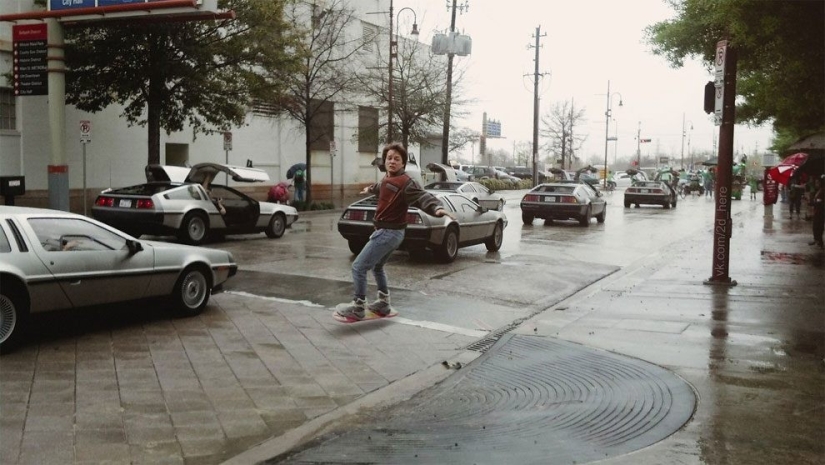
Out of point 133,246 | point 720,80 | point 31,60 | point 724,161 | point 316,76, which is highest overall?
point 316,76

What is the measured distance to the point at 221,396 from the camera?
19.0 feet

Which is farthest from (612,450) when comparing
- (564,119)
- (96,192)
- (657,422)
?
(564,119)

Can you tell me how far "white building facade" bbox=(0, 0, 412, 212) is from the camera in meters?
22.4

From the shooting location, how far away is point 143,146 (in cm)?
2728

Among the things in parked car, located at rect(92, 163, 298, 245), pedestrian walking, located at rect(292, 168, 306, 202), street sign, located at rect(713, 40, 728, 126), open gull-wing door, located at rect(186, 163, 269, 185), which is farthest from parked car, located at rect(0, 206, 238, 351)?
pedestrian walking, located at rect(292, 168, 306, 202)

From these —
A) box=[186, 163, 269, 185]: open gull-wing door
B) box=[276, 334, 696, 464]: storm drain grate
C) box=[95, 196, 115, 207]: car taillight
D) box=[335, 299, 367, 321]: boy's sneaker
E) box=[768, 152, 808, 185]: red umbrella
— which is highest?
box=[768, 152, 808, 185]: red umbrella

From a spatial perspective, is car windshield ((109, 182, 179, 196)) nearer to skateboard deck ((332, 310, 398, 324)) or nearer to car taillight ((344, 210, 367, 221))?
car taillight ((344, 210, 367, 221))

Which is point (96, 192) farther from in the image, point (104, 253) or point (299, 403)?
point (299, 403)

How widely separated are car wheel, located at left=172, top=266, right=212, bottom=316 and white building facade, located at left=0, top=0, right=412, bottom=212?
10.4 meters

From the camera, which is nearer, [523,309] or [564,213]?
[523,309]

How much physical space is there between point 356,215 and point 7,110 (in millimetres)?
13787

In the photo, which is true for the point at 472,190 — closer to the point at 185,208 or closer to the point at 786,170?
the point at 786,170

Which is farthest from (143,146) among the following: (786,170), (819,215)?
(819,215)

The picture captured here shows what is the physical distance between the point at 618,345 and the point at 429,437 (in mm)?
3361
